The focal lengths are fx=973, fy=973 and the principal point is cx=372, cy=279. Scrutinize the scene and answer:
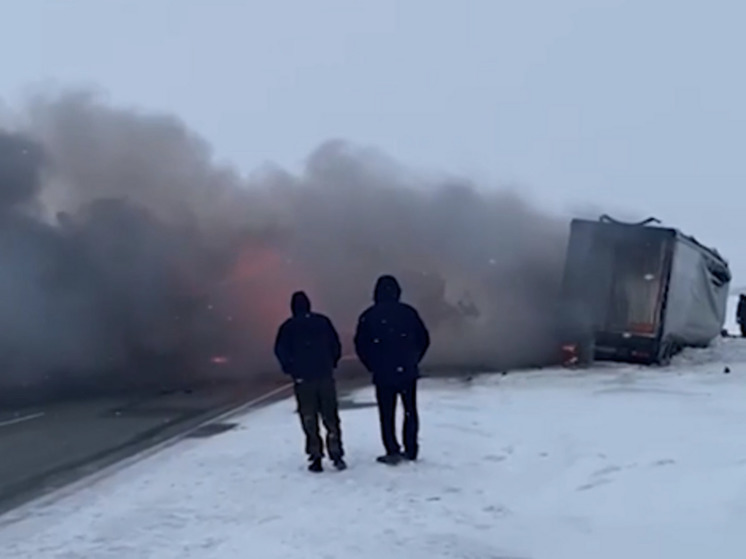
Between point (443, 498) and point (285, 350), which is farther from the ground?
point (285, 350)

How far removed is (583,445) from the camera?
9.39 m

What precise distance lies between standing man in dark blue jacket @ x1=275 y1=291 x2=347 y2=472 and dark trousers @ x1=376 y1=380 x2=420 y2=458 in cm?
42

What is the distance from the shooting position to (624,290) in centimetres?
1964

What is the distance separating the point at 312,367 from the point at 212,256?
54.8ft

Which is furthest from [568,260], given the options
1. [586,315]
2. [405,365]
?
[405,365]

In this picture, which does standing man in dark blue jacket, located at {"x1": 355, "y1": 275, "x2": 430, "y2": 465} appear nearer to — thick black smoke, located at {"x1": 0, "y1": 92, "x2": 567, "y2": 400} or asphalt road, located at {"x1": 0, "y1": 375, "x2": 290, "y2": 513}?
asphalt road, located at {"x1": 0, "y1": 375, "x2": 290, "y2": 513}

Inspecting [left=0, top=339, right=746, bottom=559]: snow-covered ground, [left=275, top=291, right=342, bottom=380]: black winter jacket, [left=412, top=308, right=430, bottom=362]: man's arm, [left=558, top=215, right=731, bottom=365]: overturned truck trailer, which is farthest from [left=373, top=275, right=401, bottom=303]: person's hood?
[left=558, top=215, right=731, bottom=365]: overturned truck trailer

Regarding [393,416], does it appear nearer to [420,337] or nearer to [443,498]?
[420,337]

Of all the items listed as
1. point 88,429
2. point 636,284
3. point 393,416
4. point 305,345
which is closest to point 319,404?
point 305,345

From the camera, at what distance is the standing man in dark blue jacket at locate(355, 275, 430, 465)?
8.85 metres

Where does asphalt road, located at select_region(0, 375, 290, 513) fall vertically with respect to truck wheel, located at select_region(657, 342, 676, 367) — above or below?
below

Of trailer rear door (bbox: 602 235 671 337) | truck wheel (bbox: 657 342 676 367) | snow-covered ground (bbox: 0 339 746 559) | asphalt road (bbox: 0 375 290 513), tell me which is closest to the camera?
snow-covered ground (bbox: 0 339 746 559)

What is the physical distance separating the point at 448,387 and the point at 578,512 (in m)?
10.1

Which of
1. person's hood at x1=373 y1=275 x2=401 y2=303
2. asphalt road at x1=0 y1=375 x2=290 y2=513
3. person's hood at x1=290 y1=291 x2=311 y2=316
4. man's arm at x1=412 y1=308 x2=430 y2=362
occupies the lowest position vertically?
asphalt road at x1=0 y1=375 x2=290 y2=513
